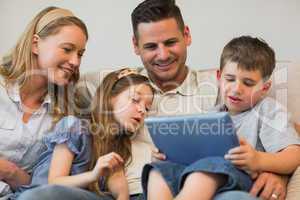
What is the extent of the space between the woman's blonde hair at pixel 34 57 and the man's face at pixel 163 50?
0.19 meters

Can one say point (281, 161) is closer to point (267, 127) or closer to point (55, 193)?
point (267, 127)

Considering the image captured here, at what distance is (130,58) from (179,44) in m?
0.33

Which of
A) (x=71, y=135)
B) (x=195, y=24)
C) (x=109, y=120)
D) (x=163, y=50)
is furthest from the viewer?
(x=195, y=24)

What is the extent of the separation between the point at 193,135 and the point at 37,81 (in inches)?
23.2

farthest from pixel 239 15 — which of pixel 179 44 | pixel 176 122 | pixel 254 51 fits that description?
pixel 176 122

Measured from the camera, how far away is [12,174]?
117 centimetres

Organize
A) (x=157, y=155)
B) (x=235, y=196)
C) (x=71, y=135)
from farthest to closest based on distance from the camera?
(x=71, y=135) → (x=157, y=155) → (x=235, y=196)

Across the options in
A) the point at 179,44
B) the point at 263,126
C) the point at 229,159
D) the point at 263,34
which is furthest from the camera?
the point at 263,34

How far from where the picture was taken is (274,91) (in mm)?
1283

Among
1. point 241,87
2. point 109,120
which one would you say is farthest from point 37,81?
point 241,87

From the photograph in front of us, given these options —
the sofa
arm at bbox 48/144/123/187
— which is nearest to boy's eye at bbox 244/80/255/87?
the sofa

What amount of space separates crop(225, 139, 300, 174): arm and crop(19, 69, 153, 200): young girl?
299 millimetres

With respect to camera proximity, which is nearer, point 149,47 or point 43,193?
point 43,193

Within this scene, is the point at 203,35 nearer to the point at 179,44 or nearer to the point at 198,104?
the point at 179,44
